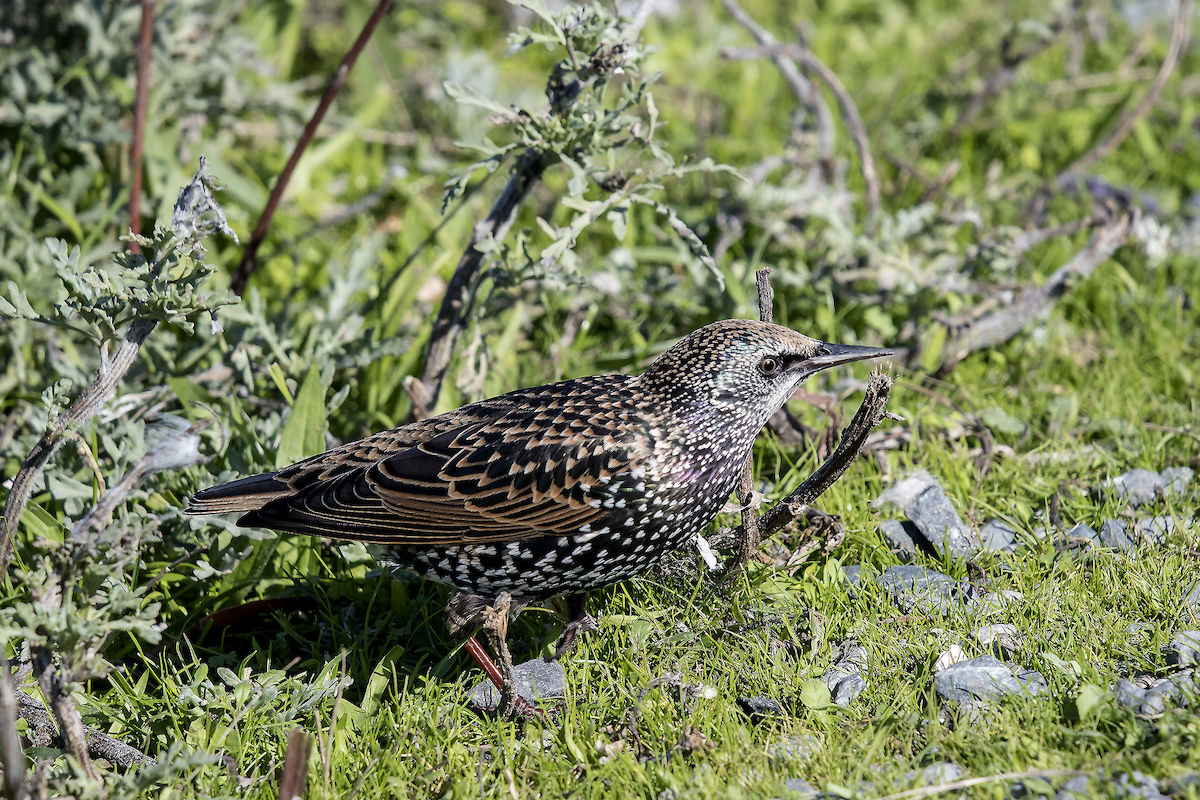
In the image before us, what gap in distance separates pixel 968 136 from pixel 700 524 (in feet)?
13.4

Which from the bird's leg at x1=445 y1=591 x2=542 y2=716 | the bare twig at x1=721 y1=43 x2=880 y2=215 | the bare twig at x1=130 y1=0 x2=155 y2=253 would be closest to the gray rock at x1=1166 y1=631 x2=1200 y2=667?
the bird's leg at x1=445 y1=591 x2=542 y2=716

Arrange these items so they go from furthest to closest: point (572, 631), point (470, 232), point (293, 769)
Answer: point (470, 232) → point (572, 631) → point (293, 769)

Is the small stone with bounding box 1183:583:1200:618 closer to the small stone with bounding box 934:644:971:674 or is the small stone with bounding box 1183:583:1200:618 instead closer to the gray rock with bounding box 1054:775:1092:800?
the small stone with bounding box 934:644:971:674

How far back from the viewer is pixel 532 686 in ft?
11.4

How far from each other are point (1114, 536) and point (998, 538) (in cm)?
40

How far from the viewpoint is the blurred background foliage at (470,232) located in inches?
165

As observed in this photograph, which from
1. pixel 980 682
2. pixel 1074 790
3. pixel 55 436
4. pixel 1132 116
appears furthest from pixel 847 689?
pixel 1132 116

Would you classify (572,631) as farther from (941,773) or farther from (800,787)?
(941,773)

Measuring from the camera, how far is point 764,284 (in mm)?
3742

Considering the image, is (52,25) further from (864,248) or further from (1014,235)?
(1014,235)

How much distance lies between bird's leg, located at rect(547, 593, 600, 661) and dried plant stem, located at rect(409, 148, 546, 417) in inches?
45.1

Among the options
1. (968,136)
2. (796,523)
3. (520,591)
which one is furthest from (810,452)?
(968,136)

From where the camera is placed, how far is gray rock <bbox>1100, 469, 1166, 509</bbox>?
160 inches

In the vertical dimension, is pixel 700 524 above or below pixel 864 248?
below
